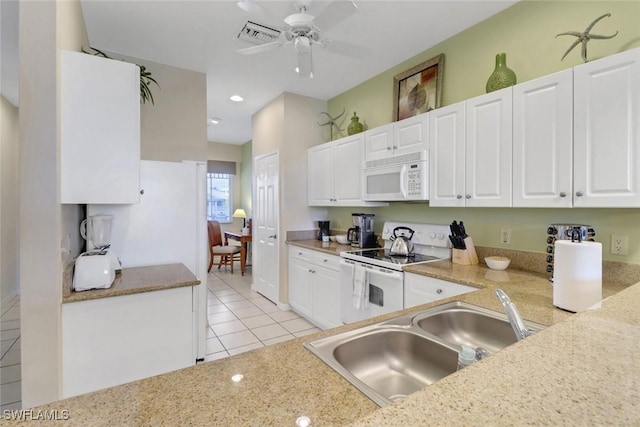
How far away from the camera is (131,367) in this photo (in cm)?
183

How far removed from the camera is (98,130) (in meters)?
1.76

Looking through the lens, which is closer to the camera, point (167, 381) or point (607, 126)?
point (167, 381)

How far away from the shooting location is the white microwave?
2.55 metres

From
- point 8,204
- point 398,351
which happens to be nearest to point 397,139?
point 398,351

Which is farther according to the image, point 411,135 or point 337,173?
point 337,173

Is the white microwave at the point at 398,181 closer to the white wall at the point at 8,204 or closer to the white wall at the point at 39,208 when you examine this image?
the white wall at the point at 39,208

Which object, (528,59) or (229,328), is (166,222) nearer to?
(229,328)

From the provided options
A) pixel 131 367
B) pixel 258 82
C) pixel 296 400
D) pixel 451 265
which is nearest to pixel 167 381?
pixel 296 400

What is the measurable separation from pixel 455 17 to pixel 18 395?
435 centimetres

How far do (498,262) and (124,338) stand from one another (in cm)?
250

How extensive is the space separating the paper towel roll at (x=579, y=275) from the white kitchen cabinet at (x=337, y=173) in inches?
79.3

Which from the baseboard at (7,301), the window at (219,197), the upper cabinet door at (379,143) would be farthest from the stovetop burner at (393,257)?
the window at (219,197)

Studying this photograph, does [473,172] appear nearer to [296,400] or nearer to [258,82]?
[296,400]

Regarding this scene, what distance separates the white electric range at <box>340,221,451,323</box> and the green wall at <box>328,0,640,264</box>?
191mm
